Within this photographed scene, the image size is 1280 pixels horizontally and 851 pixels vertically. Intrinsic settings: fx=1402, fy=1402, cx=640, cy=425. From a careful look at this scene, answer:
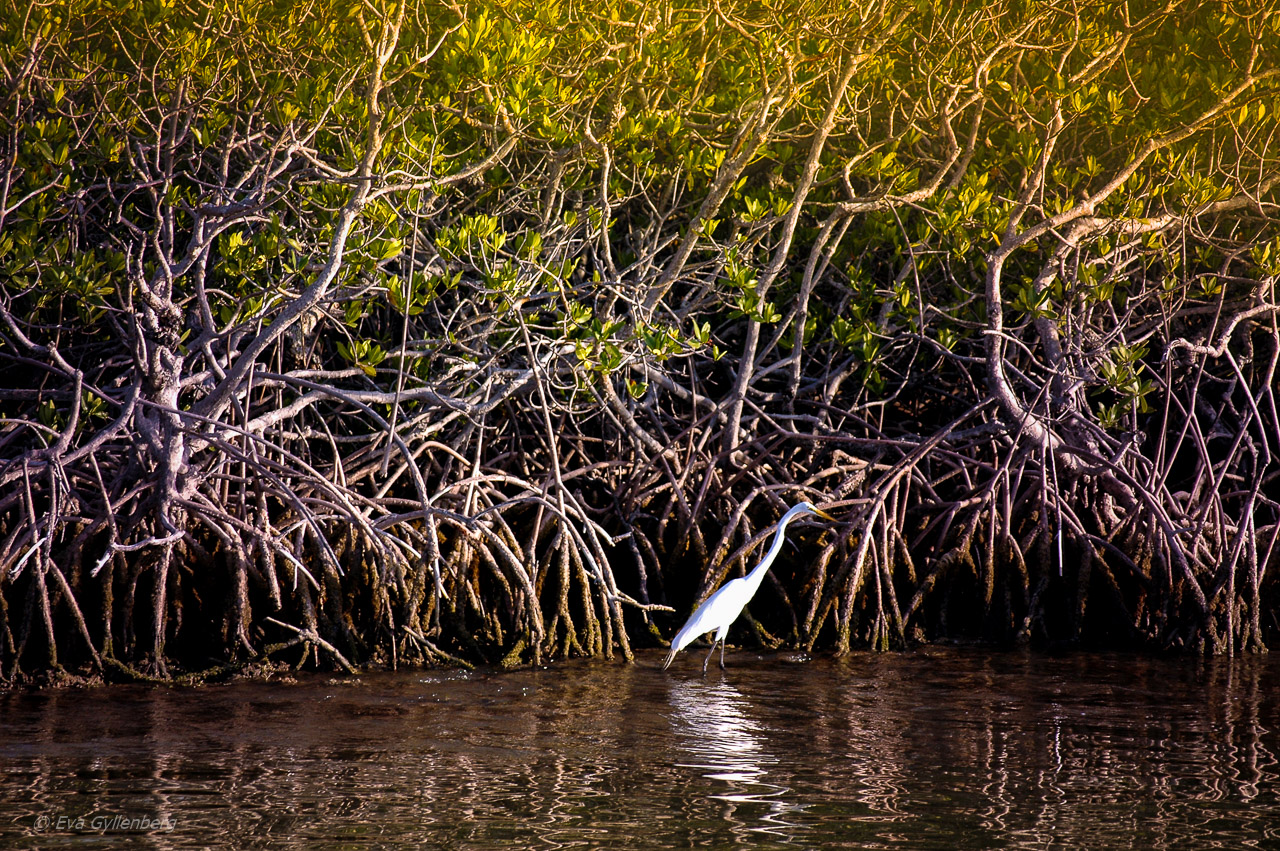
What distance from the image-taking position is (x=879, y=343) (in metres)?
7.24

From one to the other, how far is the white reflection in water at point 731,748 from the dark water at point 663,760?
0.04ft

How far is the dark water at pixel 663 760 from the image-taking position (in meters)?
3.85

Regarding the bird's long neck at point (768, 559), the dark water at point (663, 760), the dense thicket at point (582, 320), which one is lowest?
the dark water at point (663, 760)

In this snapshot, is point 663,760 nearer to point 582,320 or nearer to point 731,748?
point 731,748

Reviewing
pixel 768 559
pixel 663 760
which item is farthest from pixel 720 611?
pixel 663 760

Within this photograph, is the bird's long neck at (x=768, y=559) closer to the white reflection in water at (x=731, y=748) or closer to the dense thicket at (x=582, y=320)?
the dense thicket at (x=582, y=320)

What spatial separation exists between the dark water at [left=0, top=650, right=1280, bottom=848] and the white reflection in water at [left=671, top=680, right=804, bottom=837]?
0.04ft

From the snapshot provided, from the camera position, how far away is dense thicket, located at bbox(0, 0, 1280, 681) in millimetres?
5824

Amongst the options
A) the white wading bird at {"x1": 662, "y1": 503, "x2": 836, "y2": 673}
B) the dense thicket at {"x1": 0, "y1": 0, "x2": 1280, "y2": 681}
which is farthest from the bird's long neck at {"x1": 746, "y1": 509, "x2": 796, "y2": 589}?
the dense thicket at {"x1": 0, "y1": 0, "x2": 1280, "y2": 681}

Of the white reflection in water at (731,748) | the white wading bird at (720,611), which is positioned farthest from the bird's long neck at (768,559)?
the white reflection in water at (731,748)

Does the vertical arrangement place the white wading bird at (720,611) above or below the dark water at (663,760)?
above

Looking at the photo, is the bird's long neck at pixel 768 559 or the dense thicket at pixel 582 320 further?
the bird's long neck at pixel 768 559

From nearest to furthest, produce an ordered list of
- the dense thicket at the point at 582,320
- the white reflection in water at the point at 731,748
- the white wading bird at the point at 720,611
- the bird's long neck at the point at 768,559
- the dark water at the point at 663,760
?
the dark water at the point at 663,760, the white reflection in water at the point at 731,748, the dense thicket at the point at 582,320, the white wading bird at the point at 720,611, the bird's long neck at the point at 768,559

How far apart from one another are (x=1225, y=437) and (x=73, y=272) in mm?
6031
